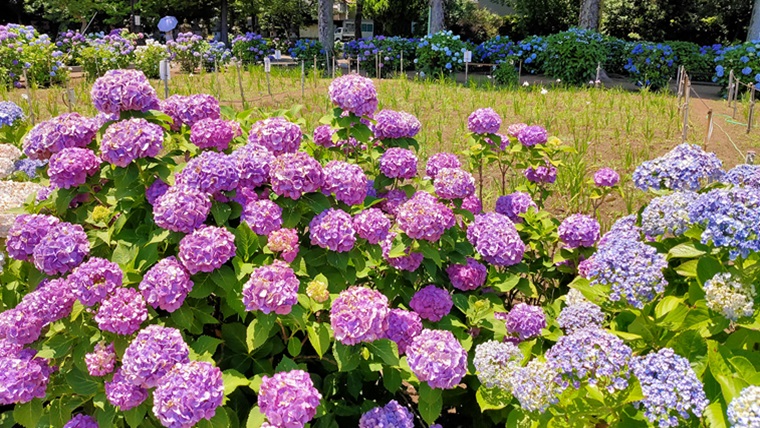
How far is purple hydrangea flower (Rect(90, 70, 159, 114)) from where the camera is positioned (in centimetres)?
229

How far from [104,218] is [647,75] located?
1204 cm

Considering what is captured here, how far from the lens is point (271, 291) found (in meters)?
1.80

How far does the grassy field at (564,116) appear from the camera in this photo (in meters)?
5.41

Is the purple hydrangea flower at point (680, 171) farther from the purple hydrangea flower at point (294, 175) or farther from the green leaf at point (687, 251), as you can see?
the purple hydrangea flower at point (294, 175)

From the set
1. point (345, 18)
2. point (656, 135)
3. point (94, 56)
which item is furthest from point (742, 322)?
point (345, 18)

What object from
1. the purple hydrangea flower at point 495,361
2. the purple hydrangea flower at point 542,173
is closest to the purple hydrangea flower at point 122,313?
the purple hydrangea flower at point 495,361

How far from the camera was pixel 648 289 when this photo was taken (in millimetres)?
1821

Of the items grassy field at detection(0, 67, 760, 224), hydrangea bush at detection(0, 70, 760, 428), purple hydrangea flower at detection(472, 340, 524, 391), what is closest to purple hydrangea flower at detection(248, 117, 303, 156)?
hydrangea bush at detection(0, 70, 760, 428)

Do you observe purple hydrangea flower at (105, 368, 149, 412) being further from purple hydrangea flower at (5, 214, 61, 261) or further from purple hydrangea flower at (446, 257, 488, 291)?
purple hydrangea flower at (446, 257, 488, 291)

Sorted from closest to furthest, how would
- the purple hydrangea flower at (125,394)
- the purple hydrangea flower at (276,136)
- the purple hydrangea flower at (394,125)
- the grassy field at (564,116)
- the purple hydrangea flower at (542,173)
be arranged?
the purple hydrangea flower at (125,394) → the purple hydrangea flower at (276,136) → the purple hydrangea flower at (394,125) → the purple hydrangea flower at (542,173) → the grassy field at (564,116)

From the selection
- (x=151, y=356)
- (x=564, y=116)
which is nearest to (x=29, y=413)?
(x=151, y=356)

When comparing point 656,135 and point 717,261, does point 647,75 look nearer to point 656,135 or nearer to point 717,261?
point 656,135

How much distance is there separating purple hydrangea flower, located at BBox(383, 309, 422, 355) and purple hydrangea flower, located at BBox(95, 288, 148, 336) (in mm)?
835

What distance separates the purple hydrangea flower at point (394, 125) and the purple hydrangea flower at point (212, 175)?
889 mm
